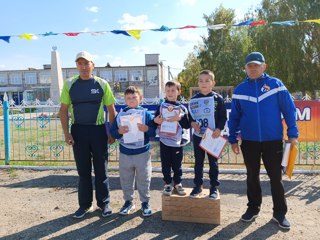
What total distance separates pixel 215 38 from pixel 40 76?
43812mm

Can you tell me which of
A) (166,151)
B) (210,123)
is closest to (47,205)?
(166,151)

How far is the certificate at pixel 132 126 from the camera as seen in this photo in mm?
4258

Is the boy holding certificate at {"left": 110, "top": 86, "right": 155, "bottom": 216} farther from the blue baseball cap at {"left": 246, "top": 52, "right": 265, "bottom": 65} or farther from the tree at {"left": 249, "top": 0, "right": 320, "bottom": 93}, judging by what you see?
the tree at {"left": 249, "top": 0, "right": 320, "bottom": 93}

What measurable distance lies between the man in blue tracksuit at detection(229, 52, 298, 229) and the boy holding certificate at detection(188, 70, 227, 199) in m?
0.18

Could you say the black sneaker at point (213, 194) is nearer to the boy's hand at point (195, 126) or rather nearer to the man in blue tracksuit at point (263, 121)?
the man in blue tracksuit at point (263, 121)

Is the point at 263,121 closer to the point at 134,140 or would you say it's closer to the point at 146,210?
the point at 134,140

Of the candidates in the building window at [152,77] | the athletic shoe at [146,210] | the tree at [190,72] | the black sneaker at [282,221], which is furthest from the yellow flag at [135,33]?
the building window at [152,77]

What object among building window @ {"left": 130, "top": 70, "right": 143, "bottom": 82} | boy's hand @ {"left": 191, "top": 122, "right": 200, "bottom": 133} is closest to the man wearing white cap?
boy's hand @ {"left": 191, "top": 122, "right": 200, "bottom": 133}

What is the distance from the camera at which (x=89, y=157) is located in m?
4.38

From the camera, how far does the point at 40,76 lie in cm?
6656

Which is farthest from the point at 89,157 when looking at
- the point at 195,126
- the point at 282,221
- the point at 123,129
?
the point at 282,221

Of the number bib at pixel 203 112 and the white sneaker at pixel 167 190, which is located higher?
the number bib at pixel 203 112

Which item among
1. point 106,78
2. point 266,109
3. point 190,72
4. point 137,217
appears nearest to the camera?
point 266,109

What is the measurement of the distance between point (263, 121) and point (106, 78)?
2439 inches
